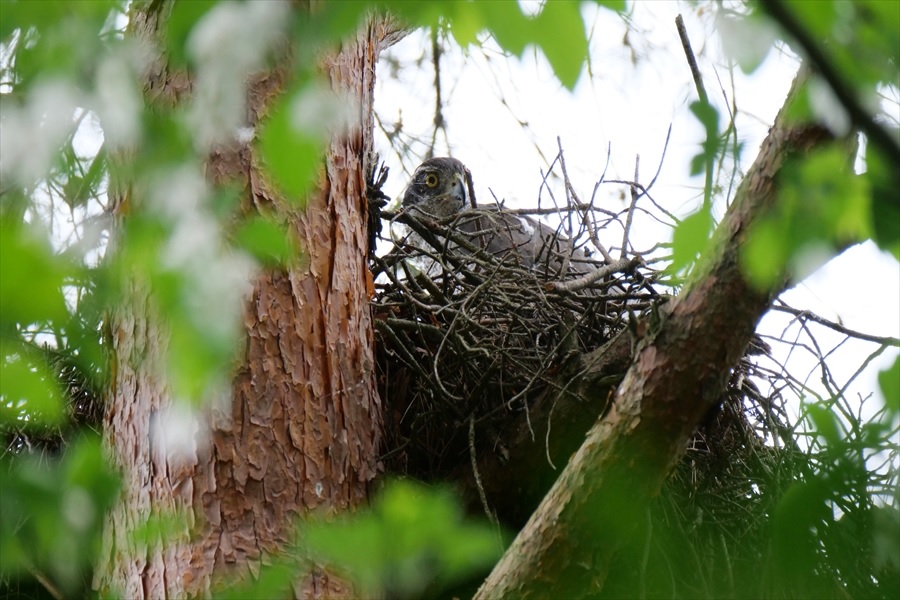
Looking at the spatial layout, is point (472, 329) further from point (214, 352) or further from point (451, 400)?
point (214, 352)

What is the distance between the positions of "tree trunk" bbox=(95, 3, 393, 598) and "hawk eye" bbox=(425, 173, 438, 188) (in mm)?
1995

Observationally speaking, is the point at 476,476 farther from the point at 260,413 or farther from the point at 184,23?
the point at 184,23

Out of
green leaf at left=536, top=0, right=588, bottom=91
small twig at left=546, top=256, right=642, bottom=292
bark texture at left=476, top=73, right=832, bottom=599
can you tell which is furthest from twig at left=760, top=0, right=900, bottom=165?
small twig at left=546, top=256, right=642, bottom=292

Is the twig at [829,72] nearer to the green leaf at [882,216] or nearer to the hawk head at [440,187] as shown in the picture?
the green leaf at [882,216]

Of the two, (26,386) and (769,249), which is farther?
(769,249)

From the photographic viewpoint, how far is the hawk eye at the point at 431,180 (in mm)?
4387

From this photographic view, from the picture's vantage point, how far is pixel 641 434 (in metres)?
1.62

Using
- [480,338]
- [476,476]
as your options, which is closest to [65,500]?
[476,476]

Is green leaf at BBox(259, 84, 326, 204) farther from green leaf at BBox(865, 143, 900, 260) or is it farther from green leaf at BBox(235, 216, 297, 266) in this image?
green leaf at BBox(865, 143, 900, 260)

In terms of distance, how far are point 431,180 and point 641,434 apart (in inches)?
115

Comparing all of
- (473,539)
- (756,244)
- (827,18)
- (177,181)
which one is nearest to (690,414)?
(756,244)

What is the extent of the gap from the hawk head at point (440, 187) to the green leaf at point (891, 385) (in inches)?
137

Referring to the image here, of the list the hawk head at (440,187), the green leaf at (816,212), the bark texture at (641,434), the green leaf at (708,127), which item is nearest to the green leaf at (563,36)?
the green leaf at (708,127)

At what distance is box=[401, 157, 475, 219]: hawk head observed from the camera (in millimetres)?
4379
